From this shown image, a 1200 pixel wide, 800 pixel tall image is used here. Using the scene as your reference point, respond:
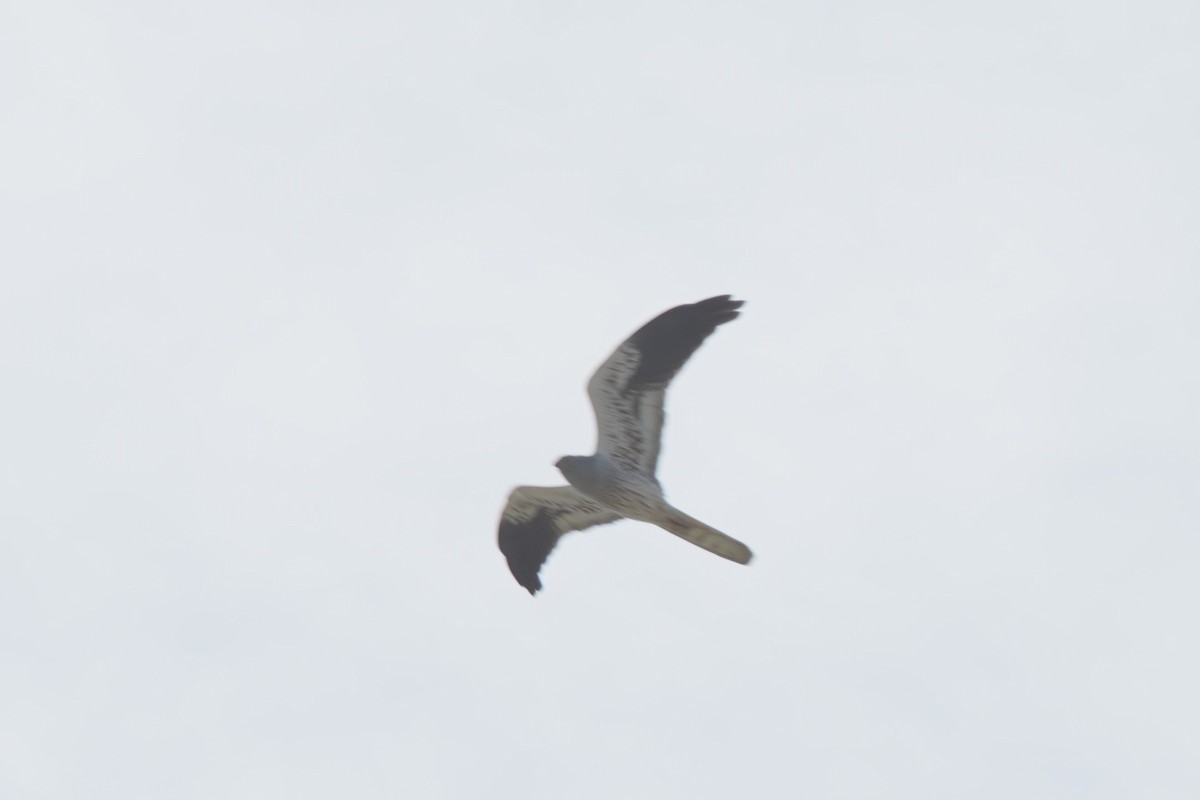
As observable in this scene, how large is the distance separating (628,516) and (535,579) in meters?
2.07

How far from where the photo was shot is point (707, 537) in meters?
17.1

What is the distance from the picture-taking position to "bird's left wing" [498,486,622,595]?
19578mm

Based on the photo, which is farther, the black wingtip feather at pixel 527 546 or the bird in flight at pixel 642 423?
the black wingtip feather at pixel 527 546

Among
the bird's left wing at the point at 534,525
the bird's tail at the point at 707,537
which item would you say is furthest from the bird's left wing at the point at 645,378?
the bird's left wing at the point at 534,525

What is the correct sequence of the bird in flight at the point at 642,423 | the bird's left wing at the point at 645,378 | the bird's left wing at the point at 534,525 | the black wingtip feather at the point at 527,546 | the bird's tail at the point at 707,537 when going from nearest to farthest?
the bird's tail at the point at 707,537, the bird in flight at the point at 642,423, the bird's left wing at the point at 645,378, the bird's left wing at the point at 534,525, the black wingtip feather at the point at 527,546

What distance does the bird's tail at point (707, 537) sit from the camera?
17.0 meters

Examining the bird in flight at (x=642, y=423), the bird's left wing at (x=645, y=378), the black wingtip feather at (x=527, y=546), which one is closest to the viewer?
the bird in flight at (x=642, y=423)

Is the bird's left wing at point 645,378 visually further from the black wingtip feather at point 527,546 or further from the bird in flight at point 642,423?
the black wingtip feather at point 527,546

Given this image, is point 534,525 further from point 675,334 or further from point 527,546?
point 675,334

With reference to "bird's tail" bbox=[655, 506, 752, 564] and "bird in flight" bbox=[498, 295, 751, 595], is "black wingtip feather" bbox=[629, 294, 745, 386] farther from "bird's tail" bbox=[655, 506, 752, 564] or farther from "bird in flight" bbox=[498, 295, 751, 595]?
"bird's tail" bbox=[655, 506, 752, 564]

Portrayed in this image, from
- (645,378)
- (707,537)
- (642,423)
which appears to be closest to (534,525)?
(642,423)

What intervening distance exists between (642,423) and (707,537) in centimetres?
178

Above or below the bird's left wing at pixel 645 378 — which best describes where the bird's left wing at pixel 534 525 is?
below

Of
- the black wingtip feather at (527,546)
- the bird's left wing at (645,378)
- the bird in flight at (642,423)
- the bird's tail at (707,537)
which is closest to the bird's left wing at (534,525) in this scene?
the black wingtip feather at (527,546)
